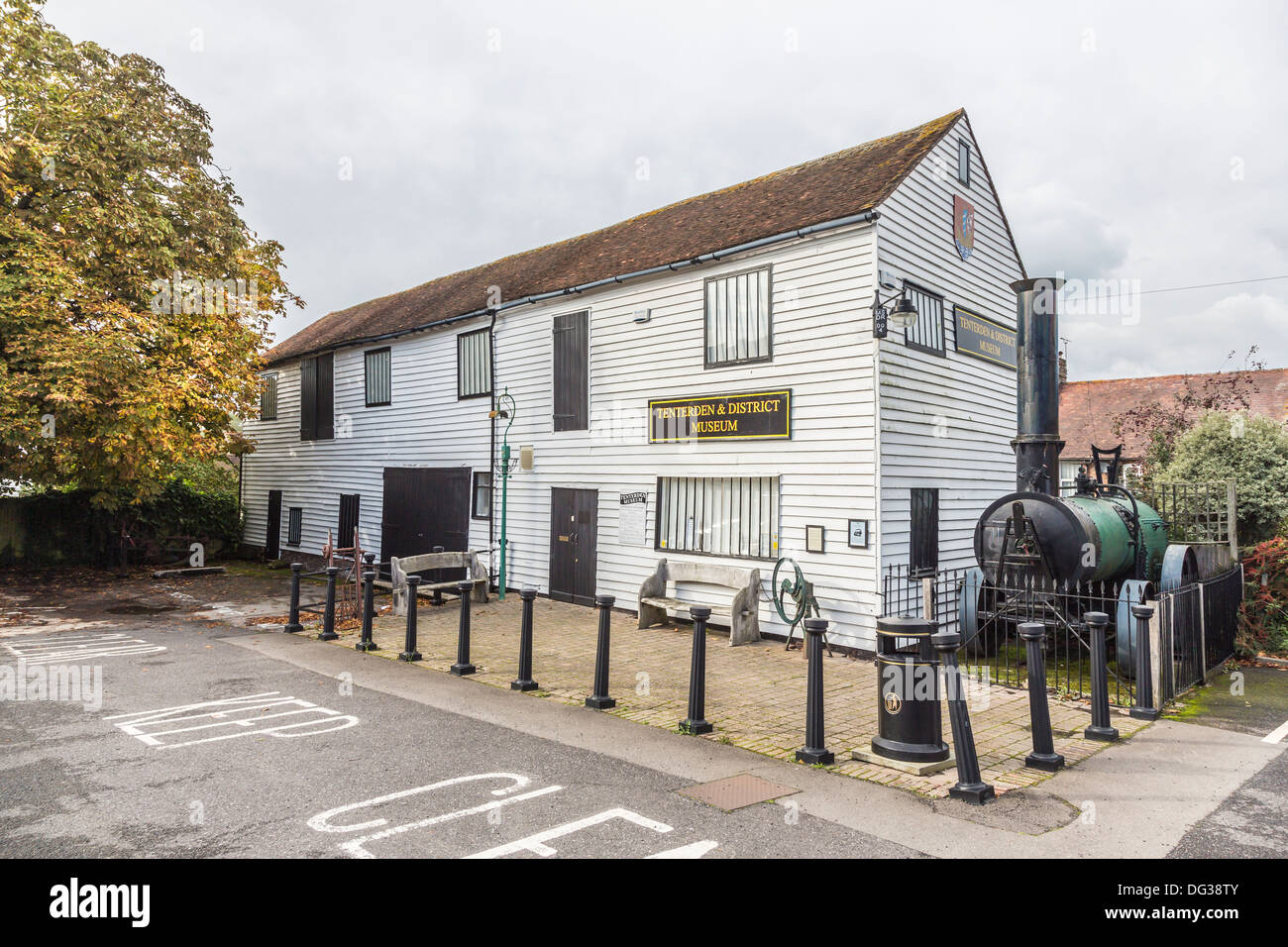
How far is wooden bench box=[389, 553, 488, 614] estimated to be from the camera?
1439 centimetres

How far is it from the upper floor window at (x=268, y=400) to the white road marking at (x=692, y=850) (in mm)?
23632

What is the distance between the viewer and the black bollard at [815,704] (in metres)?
6.32

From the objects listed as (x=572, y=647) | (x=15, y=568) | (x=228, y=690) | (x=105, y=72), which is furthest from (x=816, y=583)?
(x=15, y=568)

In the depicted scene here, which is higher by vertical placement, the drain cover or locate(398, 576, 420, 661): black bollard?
locate(398, 576, 420, 661): black bollard

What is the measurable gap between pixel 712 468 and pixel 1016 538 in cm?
481

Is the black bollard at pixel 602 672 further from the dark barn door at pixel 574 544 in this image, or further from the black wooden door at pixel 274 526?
the black wooden door at pixel 274 526

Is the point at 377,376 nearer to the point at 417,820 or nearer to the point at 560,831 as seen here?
the point at 417,820

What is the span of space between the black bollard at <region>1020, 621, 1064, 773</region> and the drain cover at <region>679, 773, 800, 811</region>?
2.00m

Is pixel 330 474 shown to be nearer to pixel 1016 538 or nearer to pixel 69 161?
pixel 69 161

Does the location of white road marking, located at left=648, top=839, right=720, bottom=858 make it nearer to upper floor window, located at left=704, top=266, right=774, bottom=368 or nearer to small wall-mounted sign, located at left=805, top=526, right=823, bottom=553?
small wall-mounted sign, located at left=805, top=526, right=823, bottom=553

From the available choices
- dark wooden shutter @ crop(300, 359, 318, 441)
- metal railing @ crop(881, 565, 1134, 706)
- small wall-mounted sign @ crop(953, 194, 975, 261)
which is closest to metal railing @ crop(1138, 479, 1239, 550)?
metal railing @ crop(881, 565, 1134, 706)

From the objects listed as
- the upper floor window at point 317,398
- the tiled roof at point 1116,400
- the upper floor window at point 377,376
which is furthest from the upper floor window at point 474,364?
the tiled roof at point 1116,400

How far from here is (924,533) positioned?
12.0 metres

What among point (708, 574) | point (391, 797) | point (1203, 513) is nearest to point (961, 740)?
point (391, 797)
